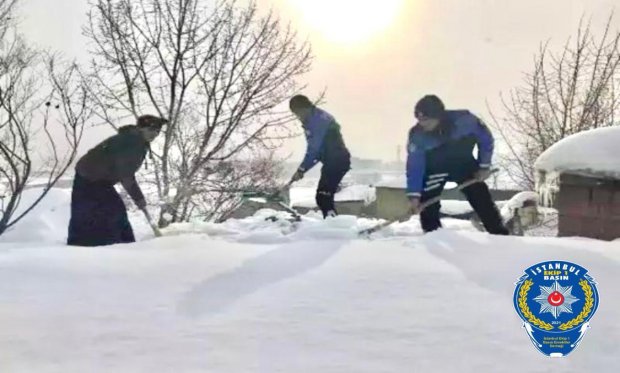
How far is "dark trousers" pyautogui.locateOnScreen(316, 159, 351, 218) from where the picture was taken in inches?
223

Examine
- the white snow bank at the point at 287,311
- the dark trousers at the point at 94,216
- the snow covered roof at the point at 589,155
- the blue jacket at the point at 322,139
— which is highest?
the blue jacket at the point at 322,139

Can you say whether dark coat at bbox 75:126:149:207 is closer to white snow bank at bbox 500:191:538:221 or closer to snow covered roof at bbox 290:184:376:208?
white snow bank at bbox 500:191:538:221

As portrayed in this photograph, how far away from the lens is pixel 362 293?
6.75 feet

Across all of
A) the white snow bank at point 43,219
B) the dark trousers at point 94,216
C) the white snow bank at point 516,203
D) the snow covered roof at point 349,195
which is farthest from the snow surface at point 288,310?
the snow covered roof at point 349,195

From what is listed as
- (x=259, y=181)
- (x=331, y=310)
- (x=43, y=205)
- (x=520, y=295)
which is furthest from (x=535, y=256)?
(x=259, y=181)

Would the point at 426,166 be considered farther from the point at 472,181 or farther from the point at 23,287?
the point at 23,287

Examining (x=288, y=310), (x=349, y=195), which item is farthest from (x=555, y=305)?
(x=349, y=195)

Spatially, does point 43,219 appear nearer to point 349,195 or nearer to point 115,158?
point 115,158

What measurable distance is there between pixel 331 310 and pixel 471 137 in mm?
3116

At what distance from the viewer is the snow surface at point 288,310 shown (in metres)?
1.57

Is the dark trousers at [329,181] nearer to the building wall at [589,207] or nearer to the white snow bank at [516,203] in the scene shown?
the white snow bank at [516,203]

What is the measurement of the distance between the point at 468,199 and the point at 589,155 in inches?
40.5

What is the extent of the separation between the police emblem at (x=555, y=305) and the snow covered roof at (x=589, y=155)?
8.78 feet

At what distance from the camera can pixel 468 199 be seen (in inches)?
186
